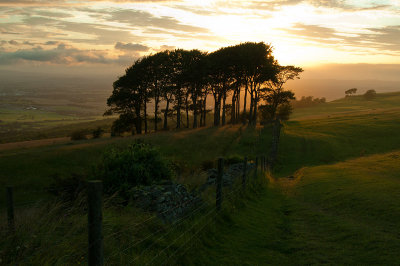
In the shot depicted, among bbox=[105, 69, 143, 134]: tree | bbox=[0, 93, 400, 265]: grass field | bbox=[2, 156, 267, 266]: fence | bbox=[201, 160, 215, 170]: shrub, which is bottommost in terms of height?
bbox=[201, 160, 215, 170]: shrub

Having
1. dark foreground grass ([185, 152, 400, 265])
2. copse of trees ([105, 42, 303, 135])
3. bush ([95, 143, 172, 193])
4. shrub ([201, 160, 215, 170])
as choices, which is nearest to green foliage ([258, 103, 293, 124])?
copse of trees ([105, 42, 303, 135])

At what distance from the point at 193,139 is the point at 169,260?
4282 cm

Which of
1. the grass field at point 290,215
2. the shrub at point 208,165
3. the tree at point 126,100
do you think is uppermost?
the tree at point 126,100

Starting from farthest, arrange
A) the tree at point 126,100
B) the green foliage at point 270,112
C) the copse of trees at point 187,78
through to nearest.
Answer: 1. the green foliage at point 270,112
2. the tree at point 126,100
3. the copse of trees at point 187,78

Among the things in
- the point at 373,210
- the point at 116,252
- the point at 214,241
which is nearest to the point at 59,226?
the point at 116,252

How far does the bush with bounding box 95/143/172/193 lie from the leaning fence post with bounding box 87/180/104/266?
9723 mm

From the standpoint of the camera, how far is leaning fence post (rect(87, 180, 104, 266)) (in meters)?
5.09

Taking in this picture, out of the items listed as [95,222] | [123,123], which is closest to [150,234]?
[95,222]

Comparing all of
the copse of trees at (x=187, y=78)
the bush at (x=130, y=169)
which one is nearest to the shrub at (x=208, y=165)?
the bush at (x=130, y=169)

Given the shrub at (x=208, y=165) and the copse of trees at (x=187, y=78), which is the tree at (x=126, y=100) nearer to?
the copse of trees at (x=187, y=78)

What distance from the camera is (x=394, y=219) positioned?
45.8ft

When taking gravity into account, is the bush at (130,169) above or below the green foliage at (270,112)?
below

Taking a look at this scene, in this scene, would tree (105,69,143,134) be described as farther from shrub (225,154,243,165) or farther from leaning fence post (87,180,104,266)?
leaning fence post (87,180,104,266)

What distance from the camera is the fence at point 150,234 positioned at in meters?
5.18
